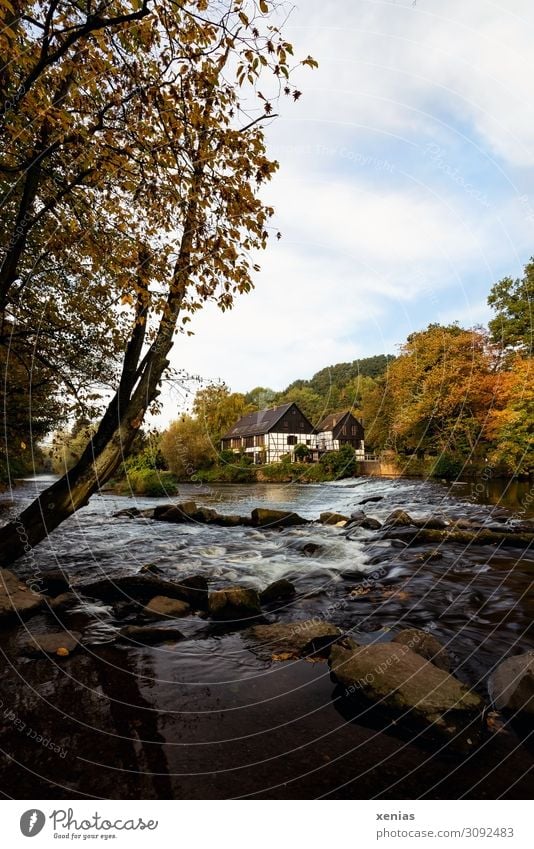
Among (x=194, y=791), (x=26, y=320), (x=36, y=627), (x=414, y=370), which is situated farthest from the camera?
(x=414, y=370)

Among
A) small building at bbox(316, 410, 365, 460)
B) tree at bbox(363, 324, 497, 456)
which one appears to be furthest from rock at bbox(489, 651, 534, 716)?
small building at bbox(316, 410, 365, 460)

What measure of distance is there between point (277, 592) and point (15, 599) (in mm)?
4794

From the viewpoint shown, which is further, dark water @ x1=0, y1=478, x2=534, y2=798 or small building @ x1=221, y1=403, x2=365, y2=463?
small building @ x1=221, y1=403, x2=365, y2=463

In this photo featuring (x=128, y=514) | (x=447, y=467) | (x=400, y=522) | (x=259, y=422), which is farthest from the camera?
(x=259, y=422)

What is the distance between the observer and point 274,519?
62.6ft

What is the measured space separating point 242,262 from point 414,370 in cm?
4899

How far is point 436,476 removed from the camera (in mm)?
46281

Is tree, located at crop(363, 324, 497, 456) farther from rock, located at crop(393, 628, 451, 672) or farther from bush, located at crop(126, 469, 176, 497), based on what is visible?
rock, located at crop(393, 628, 451, 672)

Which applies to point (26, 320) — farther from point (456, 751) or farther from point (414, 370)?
point (414, 370)

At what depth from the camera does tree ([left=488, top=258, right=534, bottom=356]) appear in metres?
40.2

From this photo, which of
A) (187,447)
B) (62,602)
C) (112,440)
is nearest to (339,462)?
(187,447)

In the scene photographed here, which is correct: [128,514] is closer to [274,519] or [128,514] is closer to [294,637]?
[274,519]

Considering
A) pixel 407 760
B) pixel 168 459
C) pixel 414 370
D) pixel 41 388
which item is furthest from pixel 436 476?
pixel 407 760

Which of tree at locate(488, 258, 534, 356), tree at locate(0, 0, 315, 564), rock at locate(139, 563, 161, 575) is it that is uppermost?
tree at locate(488, 258, 534, 356)
